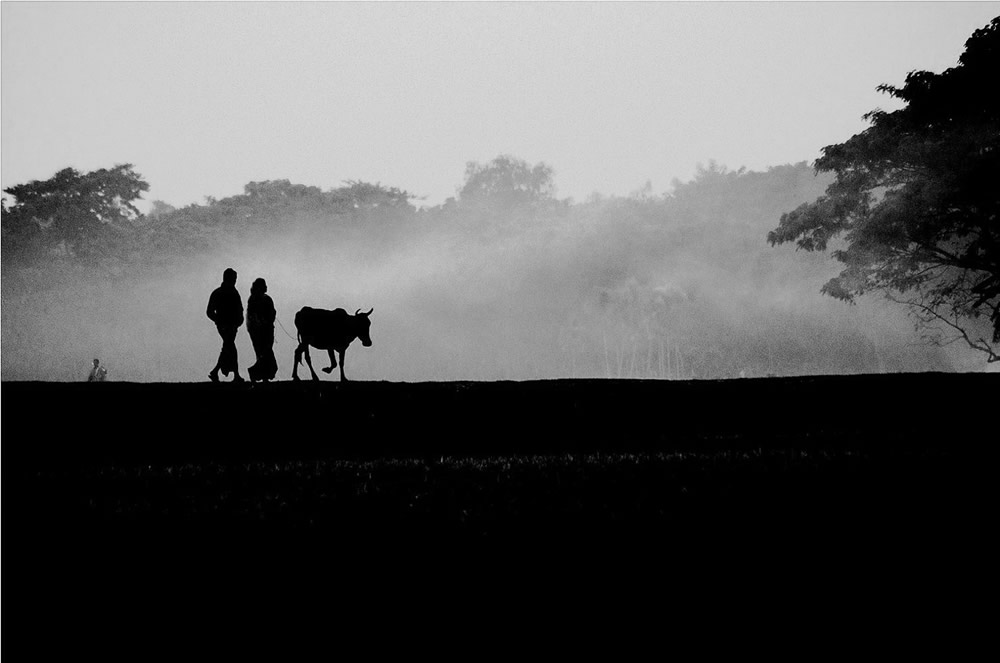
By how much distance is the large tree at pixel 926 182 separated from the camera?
2183cm

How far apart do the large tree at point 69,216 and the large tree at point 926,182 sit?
44.0m

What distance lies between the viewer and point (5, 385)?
10.2 m

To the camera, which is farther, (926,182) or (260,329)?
(926,182)

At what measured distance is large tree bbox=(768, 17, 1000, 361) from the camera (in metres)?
21.8

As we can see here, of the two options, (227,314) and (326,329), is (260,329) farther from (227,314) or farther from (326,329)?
(326,329)

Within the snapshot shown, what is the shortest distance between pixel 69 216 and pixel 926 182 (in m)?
50.5

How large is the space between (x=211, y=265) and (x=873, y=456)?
171 ft

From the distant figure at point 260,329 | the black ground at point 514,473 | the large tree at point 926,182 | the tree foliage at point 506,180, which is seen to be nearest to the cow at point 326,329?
the distant figure at point 260,329

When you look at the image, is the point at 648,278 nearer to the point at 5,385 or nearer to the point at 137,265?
the point at 137,265

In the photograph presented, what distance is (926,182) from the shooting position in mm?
23938

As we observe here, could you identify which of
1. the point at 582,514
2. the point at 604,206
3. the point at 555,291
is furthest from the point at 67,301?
the point at 604,206

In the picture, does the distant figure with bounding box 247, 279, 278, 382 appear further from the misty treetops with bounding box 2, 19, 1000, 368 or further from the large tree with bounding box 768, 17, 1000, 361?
the misty treetops with bounding box 2, 19, 1000, 368

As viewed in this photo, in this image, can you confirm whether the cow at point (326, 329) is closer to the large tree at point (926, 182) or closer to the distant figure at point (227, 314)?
the distant figure at point (227, 314)

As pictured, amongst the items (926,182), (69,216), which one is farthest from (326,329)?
(69,216)
